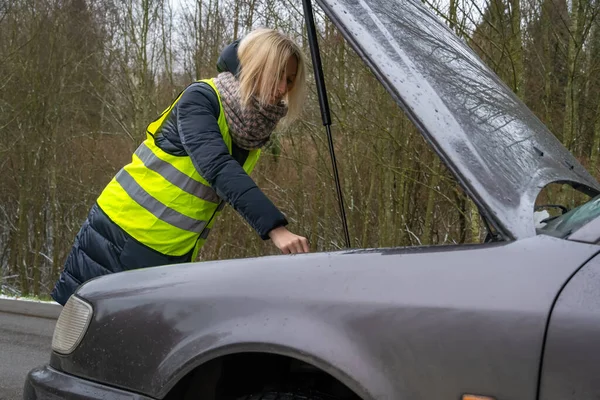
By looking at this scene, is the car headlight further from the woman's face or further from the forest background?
the forest background

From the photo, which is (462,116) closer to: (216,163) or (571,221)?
(571,221)

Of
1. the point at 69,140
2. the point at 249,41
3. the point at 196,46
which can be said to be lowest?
the point at 69,140

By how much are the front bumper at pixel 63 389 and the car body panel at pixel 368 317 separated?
0.10ft

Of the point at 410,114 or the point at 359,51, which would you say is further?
the point at 359,51

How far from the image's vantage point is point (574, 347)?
113 cm

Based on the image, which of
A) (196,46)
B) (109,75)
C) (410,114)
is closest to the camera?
(410,114)

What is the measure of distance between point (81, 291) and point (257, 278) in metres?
0.69

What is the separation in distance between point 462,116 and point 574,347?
626 millimetres

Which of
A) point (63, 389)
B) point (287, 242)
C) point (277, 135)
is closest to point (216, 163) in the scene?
point (287, 242)

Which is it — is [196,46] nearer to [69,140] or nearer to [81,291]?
[69,140]

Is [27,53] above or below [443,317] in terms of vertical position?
above

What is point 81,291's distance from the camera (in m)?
1.92

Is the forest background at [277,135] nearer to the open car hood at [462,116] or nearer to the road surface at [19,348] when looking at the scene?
the open car hood at [462,116]

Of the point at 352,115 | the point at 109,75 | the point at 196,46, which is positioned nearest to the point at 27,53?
the point at 109,75
